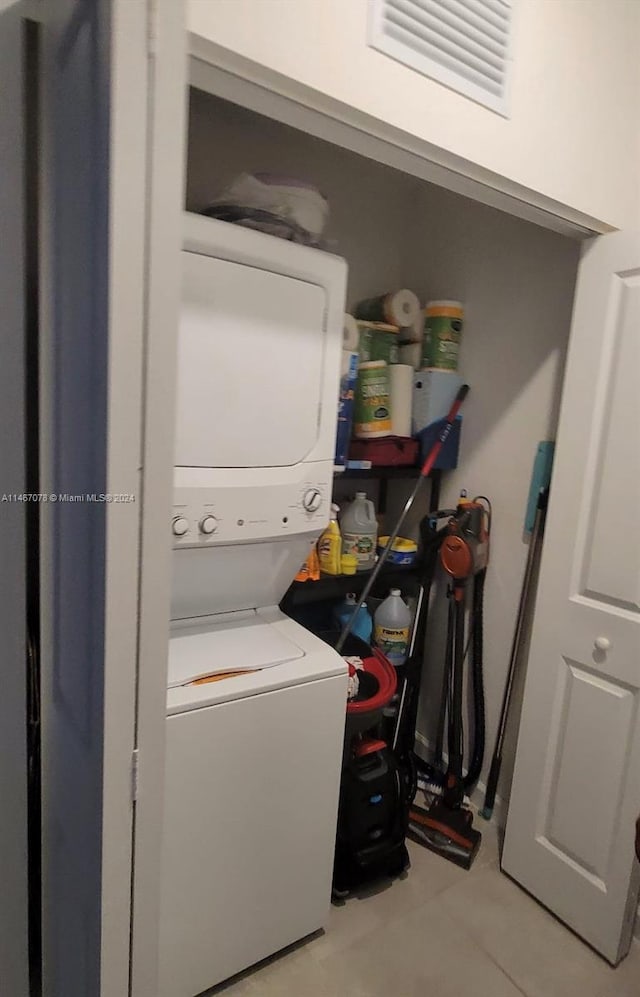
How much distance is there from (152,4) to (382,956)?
2.04m

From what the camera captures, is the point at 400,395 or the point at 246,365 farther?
the point at 400,395

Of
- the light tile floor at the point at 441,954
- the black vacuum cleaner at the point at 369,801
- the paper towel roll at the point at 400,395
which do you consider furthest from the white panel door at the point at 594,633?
the paper towel roll at the point at 400,395

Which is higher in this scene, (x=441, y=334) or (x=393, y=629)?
(x=441, y=334)

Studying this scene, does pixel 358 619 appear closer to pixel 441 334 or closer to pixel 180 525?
pixel 180 525

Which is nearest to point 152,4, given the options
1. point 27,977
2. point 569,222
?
point 569,222

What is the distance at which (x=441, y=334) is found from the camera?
208 cm

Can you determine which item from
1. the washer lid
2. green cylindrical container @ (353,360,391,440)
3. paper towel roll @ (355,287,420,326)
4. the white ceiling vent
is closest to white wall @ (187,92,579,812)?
paper towel roll @ (355,287,420,326)

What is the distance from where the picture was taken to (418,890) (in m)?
1.83

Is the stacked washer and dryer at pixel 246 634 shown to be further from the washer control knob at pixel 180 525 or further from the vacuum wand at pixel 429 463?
the vacuum wand at pixel 429 463

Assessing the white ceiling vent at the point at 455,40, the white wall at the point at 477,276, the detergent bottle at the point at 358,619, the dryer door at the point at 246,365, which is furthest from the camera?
the detergent bottle at the point at 358,619

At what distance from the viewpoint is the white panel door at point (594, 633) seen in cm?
156

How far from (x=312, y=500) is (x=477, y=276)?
3.74ft

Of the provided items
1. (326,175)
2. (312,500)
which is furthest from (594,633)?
(326,175)

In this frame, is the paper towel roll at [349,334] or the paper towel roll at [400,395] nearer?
the paper towel roll at [349,334]
